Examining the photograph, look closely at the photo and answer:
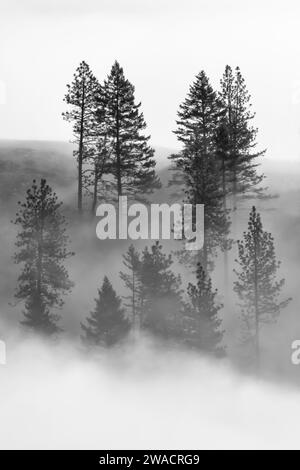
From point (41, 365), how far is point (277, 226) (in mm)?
25951

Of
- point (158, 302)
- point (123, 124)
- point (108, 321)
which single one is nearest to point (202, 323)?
point (158, 302)

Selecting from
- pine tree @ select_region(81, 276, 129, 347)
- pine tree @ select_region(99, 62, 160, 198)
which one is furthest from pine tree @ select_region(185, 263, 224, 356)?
pine tree @ select_region(99, 62, 160, 198)

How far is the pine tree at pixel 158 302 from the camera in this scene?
39.7 meters

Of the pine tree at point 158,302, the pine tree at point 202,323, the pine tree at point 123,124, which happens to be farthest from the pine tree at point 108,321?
the pine tree at point 123,124

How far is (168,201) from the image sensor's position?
59312mm

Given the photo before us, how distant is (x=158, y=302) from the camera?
4006 centimetres

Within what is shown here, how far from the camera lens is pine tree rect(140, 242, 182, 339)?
39656mm

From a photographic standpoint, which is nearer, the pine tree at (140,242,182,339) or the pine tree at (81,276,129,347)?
the pine tree at (81,276,129,347)

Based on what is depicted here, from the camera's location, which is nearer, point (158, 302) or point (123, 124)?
point (158, 302)

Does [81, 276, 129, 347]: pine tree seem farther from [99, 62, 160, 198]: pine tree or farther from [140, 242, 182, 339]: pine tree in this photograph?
[99, 62, 160, 198]: pine tree

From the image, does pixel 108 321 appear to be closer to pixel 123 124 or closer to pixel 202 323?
pixel 202 323

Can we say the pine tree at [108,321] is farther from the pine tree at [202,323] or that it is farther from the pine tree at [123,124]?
the pine tree at [123,124]
